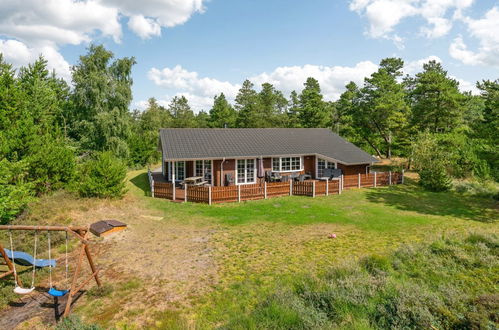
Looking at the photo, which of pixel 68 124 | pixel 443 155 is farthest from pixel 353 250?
pixel 68 124

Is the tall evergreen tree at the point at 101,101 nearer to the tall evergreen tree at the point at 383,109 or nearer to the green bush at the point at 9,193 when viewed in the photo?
the green bush at the point at 9,193

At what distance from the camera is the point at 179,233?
40.0ft

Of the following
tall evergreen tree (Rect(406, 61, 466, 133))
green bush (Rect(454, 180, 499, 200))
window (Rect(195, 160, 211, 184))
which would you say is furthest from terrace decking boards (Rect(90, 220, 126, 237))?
tall evergreen tree (Rect(406, 61, 466, 133))

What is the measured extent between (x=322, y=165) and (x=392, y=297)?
1772cm

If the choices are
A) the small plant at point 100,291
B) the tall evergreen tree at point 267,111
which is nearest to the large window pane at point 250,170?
the small plant at point 100,291

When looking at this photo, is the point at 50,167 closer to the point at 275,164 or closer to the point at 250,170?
the point at 250,170

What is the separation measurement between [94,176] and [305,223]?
12003 millimetres

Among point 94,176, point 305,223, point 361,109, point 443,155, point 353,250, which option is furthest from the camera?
point 361,109

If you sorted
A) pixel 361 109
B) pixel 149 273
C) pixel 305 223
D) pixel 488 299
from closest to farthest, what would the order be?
1. pixel 488 299
2. pixel 149 273
3. pixel 305 223
4. pixel 361 109

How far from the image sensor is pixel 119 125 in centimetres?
3397

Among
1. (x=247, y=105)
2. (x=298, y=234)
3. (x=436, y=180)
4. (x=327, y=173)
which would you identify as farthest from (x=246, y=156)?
(x=247, y=105)

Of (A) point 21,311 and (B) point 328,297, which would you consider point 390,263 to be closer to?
(B) point 328,297

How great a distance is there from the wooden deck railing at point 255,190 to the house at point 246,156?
164cm

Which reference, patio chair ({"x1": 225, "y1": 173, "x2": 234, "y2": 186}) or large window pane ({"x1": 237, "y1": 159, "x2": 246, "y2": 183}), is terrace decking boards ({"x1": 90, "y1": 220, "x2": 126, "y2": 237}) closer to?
patio chair ({"x1": 225, "y1": 173, "x2": 234, "y2": 186})
